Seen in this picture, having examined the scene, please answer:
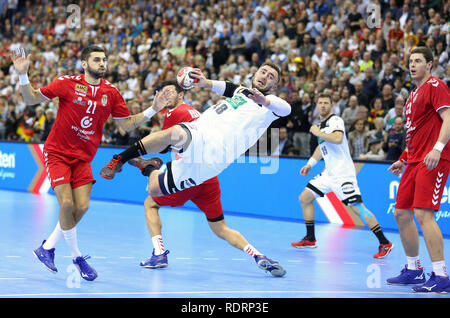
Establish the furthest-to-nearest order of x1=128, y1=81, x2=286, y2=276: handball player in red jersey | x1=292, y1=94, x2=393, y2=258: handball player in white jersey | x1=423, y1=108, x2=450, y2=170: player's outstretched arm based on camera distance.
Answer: x1=292, y1=94, x2=393, y2=258: handball player in white jersey
x1=128, y1=81, x2=286, y2=276: handball player in red jersey
x1=423, y1=108, x2=450, y2=170: player's outstretched arm

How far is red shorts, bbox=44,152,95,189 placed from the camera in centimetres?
660

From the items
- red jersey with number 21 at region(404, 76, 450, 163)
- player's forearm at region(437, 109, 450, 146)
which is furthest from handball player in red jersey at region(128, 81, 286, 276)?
player's forearm at region(437, 109, 450, 146)

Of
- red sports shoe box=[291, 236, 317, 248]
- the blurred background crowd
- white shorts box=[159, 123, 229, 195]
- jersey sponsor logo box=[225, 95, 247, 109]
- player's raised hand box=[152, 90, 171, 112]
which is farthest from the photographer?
the blurred background crowd

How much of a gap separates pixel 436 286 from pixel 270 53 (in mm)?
11221

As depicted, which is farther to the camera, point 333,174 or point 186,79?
point 333,174

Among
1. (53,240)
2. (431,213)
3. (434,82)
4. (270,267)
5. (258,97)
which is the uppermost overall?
(434,82)

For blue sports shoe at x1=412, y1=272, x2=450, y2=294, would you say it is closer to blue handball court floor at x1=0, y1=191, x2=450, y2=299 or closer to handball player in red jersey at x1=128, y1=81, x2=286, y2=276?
blue handball court floor at x1=0, y1=191, x2=450, y2=299

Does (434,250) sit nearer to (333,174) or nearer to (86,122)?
(333,174)

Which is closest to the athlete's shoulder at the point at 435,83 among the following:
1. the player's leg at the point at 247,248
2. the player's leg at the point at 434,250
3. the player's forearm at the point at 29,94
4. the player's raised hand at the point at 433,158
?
the player's raised hand at the point at 433,158

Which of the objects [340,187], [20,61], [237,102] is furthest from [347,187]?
[20,61]

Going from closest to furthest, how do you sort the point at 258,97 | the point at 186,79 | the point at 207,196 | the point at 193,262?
the point at 186,79 < the point at 258,97 < the point at 207,196 < the point at 193,262

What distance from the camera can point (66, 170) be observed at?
21.8 feet

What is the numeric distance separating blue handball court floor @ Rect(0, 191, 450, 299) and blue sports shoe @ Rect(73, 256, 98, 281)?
72 mm
